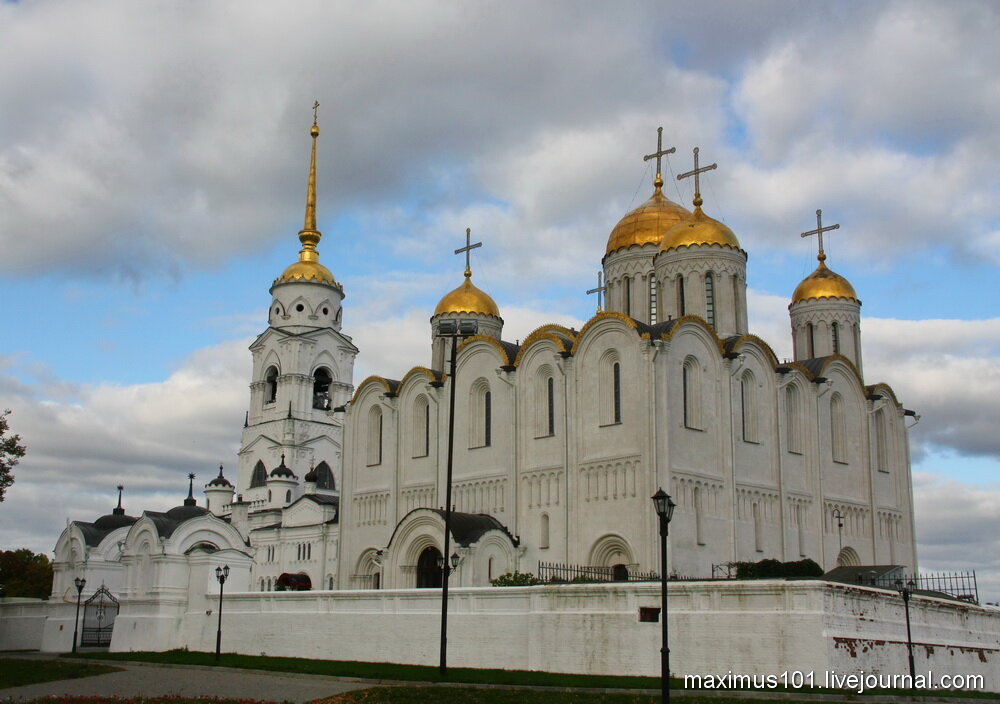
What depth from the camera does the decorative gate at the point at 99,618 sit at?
38341mm

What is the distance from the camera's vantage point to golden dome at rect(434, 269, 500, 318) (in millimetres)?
49594

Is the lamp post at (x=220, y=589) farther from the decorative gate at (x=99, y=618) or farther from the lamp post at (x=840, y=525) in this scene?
the lamp post at (x=840, y=525)

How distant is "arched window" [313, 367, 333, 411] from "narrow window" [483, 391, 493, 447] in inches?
982

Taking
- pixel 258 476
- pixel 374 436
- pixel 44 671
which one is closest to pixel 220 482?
pixel 258 476

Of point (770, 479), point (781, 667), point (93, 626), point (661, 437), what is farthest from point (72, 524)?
point (781, 667)

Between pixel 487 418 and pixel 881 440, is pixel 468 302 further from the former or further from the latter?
pixel 881 440

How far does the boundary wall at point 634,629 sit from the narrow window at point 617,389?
9968mm

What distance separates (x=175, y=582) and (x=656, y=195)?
25.6m

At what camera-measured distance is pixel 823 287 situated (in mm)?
45969

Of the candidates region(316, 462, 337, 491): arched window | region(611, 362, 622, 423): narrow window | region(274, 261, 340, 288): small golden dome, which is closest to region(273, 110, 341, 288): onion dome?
region(274, 261, 340, 288): small golden dome

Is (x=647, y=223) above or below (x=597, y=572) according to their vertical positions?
above

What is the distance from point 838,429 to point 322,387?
32950 millimetres

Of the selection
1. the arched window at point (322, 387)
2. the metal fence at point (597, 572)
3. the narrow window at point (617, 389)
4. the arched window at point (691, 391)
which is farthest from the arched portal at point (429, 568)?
the arched window at point (322, 387)

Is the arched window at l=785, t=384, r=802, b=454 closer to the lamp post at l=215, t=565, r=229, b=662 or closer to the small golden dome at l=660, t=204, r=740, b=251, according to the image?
the small golden dome at l=660, t=204, r=740, b=251
